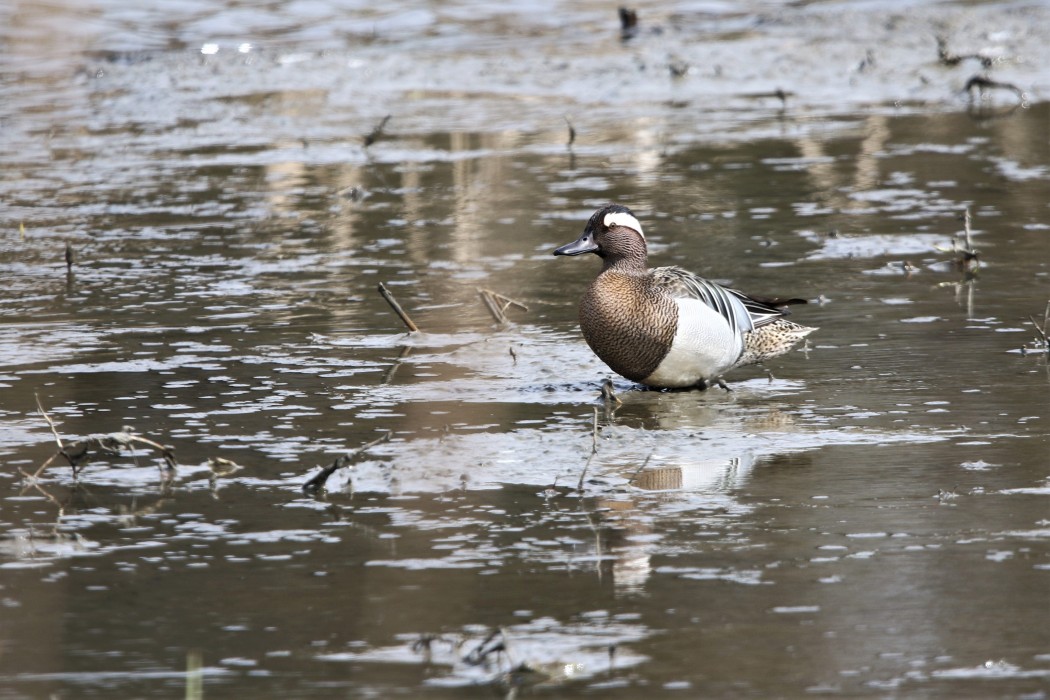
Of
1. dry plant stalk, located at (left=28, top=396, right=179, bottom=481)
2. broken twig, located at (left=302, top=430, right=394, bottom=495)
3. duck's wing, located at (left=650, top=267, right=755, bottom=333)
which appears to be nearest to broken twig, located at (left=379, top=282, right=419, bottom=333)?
duck's wing, located at (left=650, top=267, right=755, bottom=333)

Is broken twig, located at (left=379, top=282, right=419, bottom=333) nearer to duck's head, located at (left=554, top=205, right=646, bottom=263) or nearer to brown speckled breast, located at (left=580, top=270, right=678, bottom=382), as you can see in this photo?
duck's head, located at (left=554, top=205, right=646, bottom=263)

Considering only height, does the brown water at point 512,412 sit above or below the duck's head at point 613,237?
below

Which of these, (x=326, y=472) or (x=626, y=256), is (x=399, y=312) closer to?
(x=626, y=256)

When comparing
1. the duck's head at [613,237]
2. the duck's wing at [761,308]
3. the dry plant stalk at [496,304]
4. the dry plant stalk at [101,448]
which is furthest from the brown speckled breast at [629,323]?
the dry plant stalk at [101,448]

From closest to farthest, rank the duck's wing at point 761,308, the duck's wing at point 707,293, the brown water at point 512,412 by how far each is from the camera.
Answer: the brown water at point 512,412
the duck's wing at point 707,293
the duck's wing at point 761,308

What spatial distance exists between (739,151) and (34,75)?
10313 mm

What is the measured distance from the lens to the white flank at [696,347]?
7914mm

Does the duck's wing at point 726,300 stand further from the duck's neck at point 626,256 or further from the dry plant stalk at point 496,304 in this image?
the dry plant stalk at point 496,304

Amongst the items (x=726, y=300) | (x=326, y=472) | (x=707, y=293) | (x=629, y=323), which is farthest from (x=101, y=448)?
(x=726, y=300)

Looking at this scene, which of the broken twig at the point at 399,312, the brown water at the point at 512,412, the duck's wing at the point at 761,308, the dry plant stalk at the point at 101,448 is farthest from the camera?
the broken twig at the point at 399,312

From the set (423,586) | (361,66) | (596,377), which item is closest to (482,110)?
(361,66)

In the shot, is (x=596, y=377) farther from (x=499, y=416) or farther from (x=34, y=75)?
(x=34, y=75)

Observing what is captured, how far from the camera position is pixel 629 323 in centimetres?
788

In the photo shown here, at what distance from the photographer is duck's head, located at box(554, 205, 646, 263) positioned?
8.20 meters
